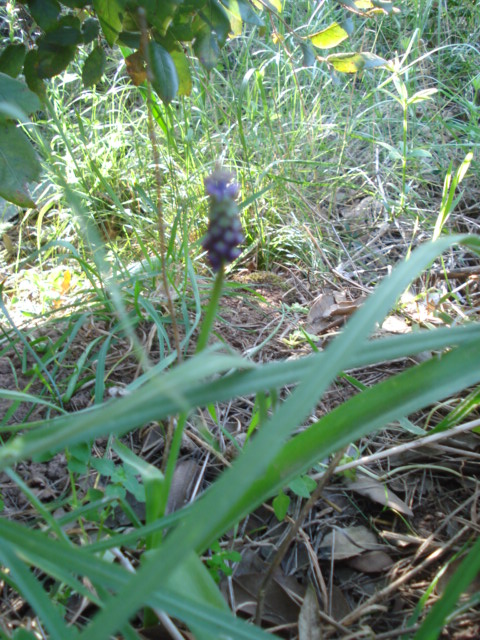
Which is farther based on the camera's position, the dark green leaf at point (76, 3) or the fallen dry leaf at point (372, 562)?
the dark green leaf at point (76, 3)

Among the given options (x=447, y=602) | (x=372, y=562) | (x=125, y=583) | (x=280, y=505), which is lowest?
(x=372, y=562)

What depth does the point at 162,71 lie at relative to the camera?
1162 mm

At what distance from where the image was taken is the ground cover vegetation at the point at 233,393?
57 cm

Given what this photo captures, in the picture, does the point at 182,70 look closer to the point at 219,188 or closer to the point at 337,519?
the point at 219,188

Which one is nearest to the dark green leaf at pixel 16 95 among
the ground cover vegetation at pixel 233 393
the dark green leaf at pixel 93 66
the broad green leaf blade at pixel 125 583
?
the ground cover vegetation at pixel 233 393

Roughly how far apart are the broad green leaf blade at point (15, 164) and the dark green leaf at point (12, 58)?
22cm

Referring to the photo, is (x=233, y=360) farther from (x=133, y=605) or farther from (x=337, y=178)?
(x=337, y=178)

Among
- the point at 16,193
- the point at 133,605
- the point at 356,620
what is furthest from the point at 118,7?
the point at 356,620

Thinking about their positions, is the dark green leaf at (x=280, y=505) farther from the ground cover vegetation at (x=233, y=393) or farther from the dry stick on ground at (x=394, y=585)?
the dry stick on ground at (x=394, y=585)

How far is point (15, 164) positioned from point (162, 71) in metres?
0.38

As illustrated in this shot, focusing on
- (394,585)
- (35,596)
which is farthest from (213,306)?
(394,585)

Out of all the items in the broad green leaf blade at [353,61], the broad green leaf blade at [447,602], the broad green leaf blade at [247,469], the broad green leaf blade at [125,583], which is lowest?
the broad green leaf blade at [447,602]

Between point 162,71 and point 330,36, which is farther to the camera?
point 330,36

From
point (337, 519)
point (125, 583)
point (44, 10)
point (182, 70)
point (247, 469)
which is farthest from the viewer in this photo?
point (182, 70)
